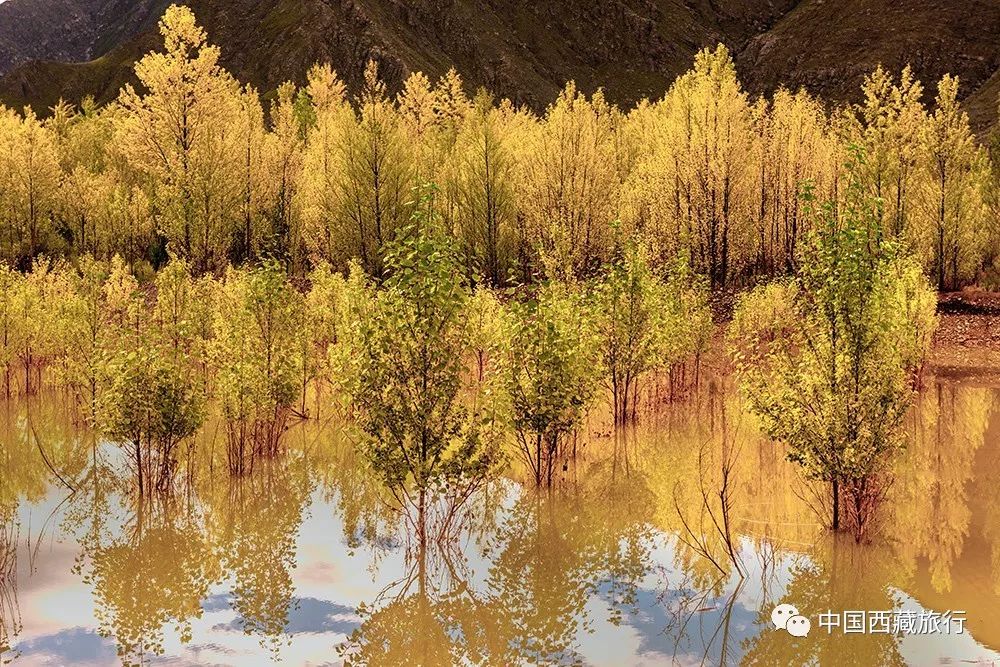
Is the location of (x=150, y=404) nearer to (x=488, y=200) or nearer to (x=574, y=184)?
(x=574, y=184)

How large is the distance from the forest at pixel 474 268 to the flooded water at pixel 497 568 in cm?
124

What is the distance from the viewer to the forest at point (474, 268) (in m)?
16.0

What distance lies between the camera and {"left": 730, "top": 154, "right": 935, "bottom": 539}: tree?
51.2ft

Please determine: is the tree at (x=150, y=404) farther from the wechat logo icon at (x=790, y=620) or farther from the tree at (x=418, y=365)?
the wechat logo icon at (x=790, y=620)

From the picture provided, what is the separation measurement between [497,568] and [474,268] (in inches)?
248

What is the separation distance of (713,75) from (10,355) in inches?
1679

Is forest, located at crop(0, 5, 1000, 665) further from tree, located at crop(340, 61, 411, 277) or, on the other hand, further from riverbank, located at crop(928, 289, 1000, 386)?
tree, located at crop(340, 61, 411, 277)

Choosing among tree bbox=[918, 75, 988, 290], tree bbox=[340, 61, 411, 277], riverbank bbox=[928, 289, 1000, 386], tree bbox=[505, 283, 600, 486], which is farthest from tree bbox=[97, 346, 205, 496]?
tree bbox=[918, 75, 988, 290]

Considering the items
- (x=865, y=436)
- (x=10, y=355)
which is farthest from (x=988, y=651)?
(x=10, y=355)

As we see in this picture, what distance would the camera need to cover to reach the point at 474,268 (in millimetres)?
16859

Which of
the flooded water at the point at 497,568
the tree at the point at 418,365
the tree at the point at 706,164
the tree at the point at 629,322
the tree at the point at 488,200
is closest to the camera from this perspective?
the flooded water at the point at 497,568

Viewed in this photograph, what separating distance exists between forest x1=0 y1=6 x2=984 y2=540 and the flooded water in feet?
4.05

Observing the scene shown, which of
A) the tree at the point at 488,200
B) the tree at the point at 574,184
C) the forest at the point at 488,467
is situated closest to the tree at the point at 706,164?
the tree at the point at 574,184

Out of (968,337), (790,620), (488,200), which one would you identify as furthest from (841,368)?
(488,200)
